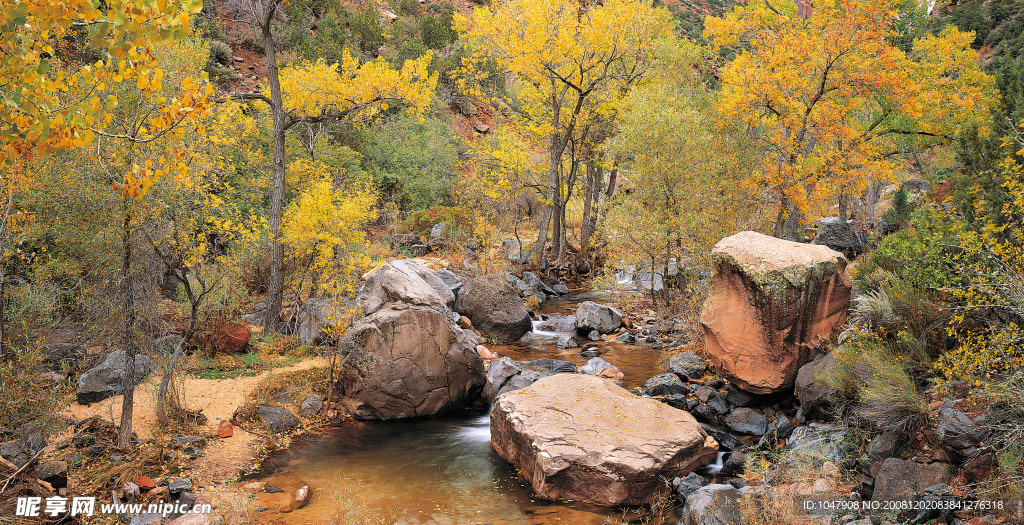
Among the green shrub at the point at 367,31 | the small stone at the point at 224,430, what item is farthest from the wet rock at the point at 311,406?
the green shrub at the point at 367,31

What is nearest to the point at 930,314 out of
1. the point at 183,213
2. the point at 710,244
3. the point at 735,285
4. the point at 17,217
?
the point at 735,285

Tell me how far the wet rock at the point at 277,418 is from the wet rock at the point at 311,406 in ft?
0.87

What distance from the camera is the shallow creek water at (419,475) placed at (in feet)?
22.2

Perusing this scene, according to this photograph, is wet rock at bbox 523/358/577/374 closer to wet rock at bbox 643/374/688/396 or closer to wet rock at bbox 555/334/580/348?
wet rock at bbox 555/334/580/348

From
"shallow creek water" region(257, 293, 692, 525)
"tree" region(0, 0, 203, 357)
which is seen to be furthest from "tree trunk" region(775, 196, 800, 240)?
"tree" region(0, 0, 203, 357)

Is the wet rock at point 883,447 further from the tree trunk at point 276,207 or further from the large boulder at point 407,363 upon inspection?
the tree trunk at point 276,207

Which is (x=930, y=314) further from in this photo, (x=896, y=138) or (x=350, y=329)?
(x=896, y=138)

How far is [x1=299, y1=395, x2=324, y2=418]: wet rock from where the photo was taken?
9.73 meters

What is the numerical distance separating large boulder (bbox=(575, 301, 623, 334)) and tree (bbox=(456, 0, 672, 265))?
23.1ft

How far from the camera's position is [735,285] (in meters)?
9.71

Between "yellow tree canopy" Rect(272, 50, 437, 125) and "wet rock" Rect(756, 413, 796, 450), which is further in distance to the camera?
"yellow tree canopy" Rect(272, 50, 437, 125)

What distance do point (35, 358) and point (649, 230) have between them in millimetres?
12164

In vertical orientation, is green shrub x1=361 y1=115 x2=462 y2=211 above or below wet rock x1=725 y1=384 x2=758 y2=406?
above

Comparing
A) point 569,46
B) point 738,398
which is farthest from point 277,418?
point 569,46
